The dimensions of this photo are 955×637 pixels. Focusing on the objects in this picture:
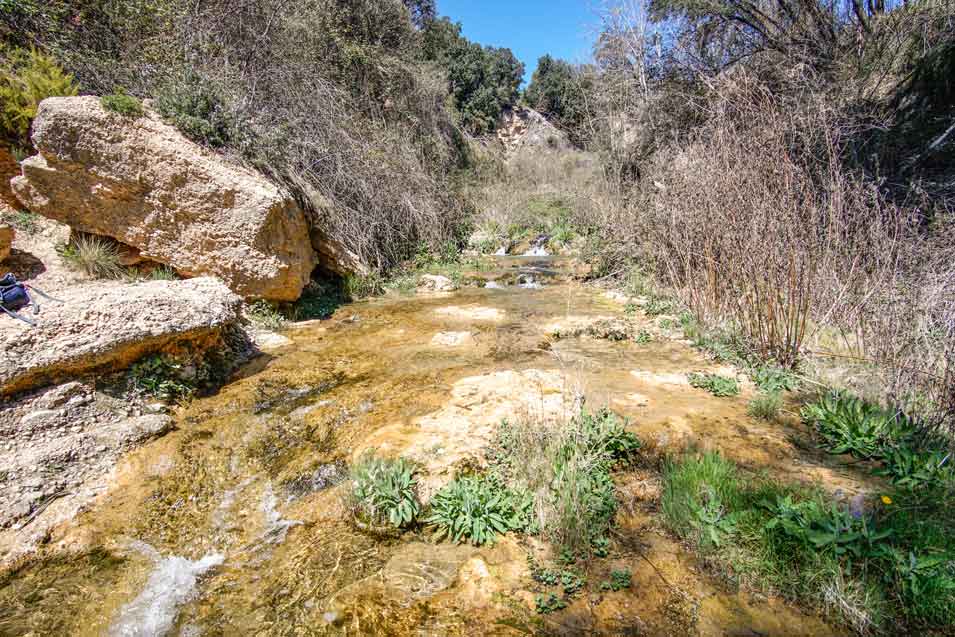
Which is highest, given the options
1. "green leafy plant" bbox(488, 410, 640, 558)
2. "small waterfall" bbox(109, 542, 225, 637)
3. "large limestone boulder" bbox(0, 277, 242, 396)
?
"large limestone boulder" bbox(0, 277, 242, 396)

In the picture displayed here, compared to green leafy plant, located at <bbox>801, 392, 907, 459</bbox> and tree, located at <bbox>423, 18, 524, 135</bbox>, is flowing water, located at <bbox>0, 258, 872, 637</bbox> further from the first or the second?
tree, located at <bbox>423, 18, 524, 135</bbox>

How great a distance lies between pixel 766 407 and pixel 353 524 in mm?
3181

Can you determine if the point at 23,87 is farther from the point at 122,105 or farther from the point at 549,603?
the point at 549,603

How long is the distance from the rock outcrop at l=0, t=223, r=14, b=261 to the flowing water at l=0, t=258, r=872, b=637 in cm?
344

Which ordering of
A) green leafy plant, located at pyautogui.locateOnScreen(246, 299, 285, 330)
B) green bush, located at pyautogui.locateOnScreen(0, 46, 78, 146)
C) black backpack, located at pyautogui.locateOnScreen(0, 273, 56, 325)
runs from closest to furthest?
1. black backpack, located at pyautogui.locateOnScreen(0, 273, 56, 325)
2. green bush, located at pyautogui.locateOnScreen(0, 46, 78, 146)
3. green leafy plant, located at pyautogui.locateOnScreen(246, 299, 285, 330)

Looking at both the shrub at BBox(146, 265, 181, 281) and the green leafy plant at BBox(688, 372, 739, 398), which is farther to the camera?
the shrub at BBox(146, 265, 181, 281)

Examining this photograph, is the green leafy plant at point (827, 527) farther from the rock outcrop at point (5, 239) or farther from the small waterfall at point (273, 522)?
the rock outcrop at point (5, 239)

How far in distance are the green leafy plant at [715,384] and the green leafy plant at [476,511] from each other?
2.31m

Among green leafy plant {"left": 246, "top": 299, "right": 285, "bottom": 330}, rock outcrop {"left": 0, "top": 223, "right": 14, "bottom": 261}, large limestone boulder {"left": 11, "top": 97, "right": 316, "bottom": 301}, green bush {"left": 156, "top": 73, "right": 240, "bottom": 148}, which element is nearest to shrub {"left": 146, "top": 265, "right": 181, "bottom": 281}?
large limestone boulder {"left": 11, "top": 97, "right": 316, "bottom": 301}

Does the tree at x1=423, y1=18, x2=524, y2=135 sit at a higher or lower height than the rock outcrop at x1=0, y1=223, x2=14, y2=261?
higher

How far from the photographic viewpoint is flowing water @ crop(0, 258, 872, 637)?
194 centimetres

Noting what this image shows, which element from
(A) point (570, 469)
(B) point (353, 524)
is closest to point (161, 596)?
(B) point (353, 524)

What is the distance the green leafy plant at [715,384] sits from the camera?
12.4ft

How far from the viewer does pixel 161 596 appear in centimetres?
215
